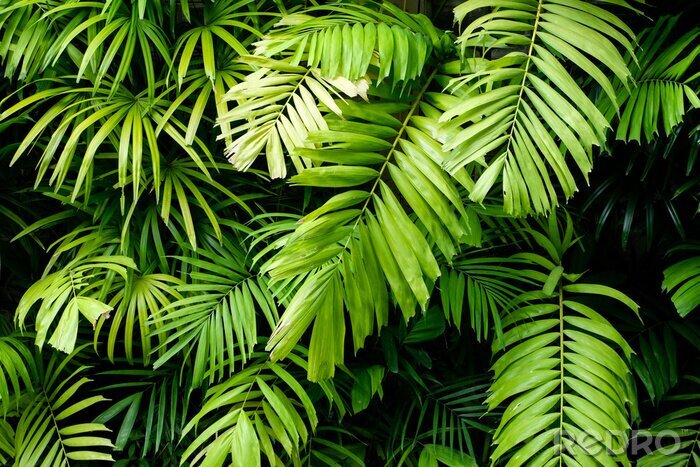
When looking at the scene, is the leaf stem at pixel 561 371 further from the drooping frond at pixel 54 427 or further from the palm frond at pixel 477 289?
the drooping frond at pixel 54 427

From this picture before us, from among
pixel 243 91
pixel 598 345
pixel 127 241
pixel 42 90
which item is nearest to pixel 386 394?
pixel 598 345

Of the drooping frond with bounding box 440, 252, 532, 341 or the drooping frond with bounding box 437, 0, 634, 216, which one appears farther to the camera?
the drooping frond with bounding box 440, 252, 532, 341

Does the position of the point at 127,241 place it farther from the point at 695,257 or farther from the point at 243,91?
the point at 695,257

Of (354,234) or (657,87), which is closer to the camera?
(354,234)

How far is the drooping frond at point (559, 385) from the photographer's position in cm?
130

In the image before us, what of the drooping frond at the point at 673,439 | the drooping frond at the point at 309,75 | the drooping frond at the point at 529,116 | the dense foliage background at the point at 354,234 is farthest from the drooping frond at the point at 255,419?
the drooping frond at the point at 673,439

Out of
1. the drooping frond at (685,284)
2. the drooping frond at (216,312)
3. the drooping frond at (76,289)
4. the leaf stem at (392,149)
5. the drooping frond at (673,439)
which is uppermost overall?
the leaf stem at (392,149)

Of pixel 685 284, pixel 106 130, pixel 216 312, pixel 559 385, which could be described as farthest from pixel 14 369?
pixel 685 284

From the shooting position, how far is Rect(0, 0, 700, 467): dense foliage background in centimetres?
123

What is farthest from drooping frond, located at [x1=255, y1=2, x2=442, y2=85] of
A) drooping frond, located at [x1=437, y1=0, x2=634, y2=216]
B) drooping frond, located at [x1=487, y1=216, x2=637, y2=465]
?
drooping frond, located at [x1=487, y1=216, x2=637, y2=465]

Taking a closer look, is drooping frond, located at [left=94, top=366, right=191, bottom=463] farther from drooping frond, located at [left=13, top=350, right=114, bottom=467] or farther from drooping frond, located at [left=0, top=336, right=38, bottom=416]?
drooping frond, located at [left=0, top=336, right=38, bottom=416]

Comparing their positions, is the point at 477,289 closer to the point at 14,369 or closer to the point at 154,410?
the point at 154,410

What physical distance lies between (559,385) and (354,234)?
55 centimetres

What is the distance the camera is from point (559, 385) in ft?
4.57
